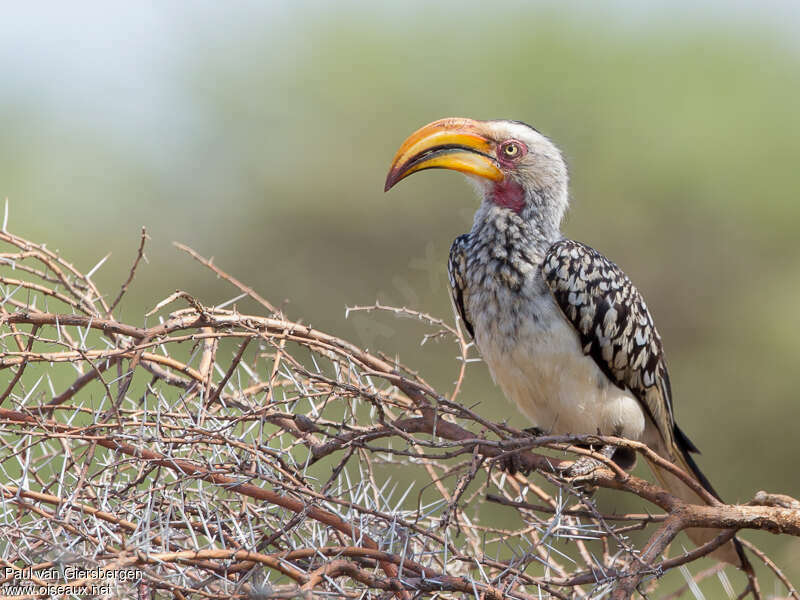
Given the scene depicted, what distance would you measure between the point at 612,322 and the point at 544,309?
248 mm

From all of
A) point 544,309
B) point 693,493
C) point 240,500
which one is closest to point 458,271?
point 544,309

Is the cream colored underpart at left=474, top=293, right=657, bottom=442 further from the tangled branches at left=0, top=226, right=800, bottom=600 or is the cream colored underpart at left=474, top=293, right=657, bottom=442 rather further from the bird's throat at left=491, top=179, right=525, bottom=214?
the tangled branches at left=0, top=226, right=800, bottom=600

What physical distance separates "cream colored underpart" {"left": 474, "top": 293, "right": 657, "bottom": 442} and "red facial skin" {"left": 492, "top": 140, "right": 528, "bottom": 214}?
444 millimetres

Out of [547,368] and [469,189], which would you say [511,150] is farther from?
[469,189]

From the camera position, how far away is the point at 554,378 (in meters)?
3.32

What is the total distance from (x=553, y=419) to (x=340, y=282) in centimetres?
854

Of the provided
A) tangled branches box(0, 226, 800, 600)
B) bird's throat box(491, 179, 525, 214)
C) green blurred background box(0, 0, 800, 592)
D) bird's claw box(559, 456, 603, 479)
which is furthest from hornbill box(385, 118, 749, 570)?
green blurred background box(0, 0, 800, 592)

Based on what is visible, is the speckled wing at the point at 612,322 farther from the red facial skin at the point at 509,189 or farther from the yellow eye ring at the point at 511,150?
the yellow eye ring at the point at 511,150

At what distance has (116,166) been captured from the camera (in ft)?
45.0

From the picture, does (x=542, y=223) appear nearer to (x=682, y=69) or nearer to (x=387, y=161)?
(x=387, y=161)

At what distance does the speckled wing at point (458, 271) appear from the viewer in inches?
140

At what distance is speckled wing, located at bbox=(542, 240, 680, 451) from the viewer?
10.9 feet

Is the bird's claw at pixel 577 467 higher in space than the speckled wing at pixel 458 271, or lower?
lower

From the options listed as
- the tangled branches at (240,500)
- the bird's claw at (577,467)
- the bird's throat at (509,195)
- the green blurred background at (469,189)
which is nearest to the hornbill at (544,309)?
the bird's throat at (509,195)
